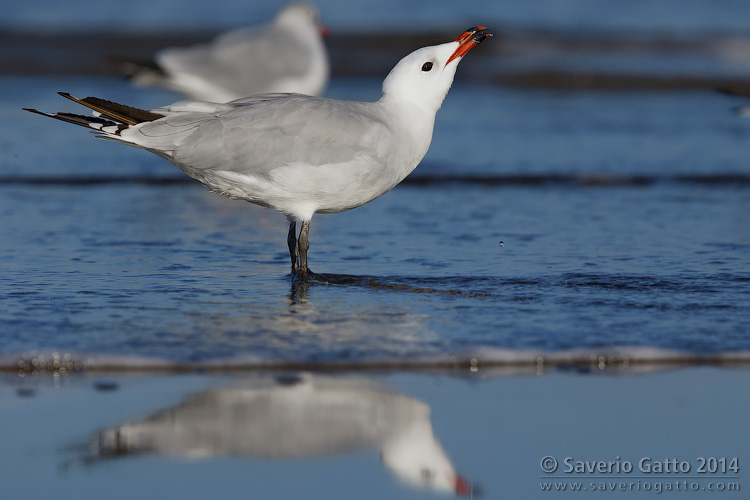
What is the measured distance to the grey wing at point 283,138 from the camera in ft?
16.7

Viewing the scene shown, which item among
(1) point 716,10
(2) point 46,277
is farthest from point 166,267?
(1) point 716,10

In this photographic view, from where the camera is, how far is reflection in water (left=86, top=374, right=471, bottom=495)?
10.6 feet

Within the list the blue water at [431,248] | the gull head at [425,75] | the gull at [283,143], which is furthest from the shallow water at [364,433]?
the gull head at [425,75]

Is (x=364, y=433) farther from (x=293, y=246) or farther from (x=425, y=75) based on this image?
(x=425, y=75)

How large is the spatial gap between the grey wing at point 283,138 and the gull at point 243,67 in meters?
4.08

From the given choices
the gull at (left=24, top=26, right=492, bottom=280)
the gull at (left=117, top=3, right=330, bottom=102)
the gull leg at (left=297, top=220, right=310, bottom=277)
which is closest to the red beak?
the gull at (left=24, top=26, right=492, bottom=280)

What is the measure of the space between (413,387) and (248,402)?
1.86ft

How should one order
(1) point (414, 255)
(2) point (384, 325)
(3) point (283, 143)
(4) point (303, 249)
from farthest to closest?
1. (1) point (414, 255)
2. (4) point (303, 249)
3. (3) point (283, 143)
4. (2) point (384, 325)

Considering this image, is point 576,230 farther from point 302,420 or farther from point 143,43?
point 143,43

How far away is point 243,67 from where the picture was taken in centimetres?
932

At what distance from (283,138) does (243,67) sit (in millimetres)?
4366

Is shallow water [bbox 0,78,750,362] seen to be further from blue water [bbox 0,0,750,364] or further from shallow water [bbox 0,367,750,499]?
shallow water [bbox 0,367,750,499]

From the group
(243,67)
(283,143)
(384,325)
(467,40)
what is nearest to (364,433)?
(384,325)

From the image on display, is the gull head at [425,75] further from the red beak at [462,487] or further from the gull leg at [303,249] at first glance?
the red beak at [462,487]
